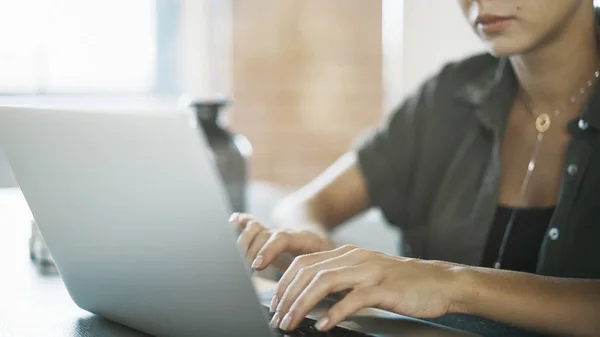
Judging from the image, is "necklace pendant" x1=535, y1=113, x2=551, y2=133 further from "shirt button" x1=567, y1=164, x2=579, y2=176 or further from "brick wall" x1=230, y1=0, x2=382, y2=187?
"brick wall" x1=230, y1=0, x2=382, y2=187

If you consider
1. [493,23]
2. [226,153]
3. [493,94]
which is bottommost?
[226,153]

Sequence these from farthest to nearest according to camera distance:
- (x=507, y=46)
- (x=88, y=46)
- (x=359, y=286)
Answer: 1. (x=88, y=46)
2. (x=507, y=46)
3. (x=359, y=286)

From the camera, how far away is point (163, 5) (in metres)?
2.96

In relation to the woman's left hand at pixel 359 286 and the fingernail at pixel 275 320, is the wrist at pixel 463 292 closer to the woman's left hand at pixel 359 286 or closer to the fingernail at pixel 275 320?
the woman's left hand at pixel 359 286

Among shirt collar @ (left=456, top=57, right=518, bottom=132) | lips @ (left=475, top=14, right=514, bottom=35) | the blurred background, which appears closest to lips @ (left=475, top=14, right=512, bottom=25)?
lips @ (left=475, top=14, right=514, bottom=35)

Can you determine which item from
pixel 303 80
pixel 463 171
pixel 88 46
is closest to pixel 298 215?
pixel 463 171

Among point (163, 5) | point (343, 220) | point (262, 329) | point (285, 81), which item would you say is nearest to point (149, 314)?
point (262, 329)

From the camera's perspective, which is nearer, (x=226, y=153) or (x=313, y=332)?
(x=313, y=332)

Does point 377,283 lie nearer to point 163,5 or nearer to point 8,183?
point 8,183

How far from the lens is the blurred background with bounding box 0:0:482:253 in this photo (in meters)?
2.71

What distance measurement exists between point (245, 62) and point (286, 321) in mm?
2197

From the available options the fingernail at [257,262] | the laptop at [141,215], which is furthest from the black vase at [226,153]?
the laptop at [141,215]

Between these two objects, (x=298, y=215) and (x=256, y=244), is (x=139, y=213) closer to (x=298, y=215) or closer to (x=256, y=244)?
(x=256, y=244)

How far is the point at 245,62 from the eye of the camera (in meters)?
2.88
